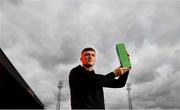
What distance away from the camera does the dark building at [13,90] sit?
31.0 feet

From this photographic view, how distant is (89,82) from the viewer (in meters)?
2.64

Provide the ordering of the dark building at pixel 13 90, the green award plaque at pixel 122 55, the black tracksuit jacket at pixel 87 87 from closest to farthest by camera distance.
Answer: the black tracksuit jacket at pixel 87 87
the green award plaque at pixel 122 55
the dark building at pixel 13 90

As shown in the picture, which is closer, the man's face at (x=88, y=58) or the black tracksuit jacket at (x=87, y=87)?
the black tracksuit jacket at (x=87, y=87)

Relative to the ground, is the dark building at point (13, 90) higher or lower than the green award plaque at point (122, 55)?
higher

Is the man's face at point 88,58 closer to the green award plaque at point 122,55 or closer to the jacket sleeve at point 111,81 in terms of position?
the jacket sleeve at point 111,81

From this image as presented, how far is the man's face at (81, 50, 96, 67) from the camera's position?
2.75 metres

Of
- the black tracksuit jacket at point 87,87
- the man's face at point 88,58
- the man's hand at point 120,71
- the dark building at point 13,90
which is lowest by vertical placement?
the black tracksuit jacket at point 87,87

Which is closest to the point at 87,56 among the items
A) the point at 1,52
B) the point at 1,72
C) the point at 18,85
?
the point at 1,52

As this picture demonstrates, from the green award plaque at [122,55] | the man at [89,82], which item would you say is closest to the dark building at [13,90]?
the man at [89,82]

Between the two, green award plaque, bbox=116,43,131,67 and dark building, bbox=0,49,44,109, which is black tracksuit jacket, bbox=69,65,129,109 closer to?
green award plaque, bbox=116,43,131,67

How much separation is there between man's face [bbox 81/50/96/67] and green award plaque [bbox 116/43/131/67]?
0.95 ft

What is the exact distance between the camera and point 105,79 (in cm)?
271

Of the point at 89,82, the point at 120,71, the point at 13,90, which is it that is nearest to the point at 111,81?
the point at 120,71

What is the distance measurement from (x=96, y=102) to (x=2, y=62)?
6.72m
